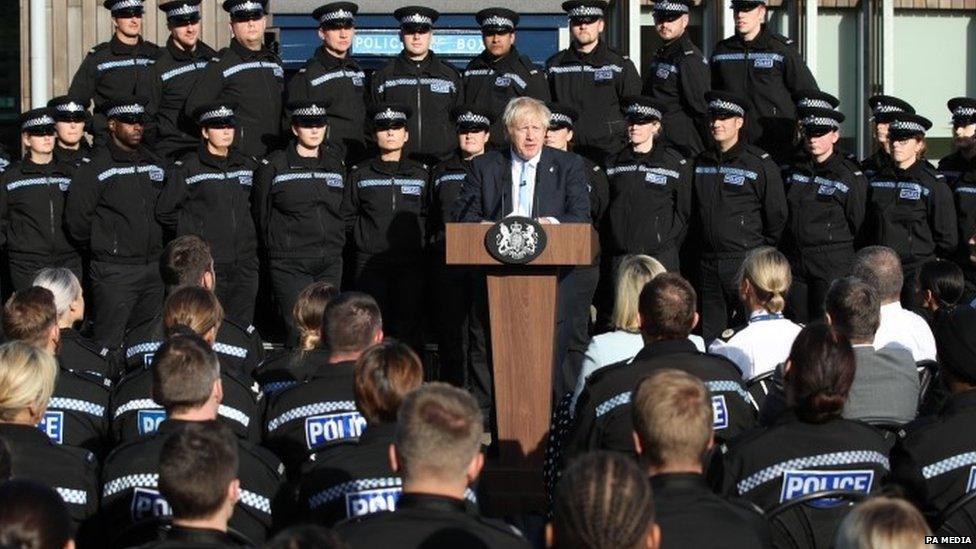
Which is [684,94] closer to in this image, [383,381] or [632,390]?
[632,390]

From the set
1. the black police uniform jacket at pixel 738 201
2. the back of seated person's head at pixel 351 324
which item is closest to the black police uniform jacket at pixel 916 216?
the black police uniform jacket at pixel 738 201

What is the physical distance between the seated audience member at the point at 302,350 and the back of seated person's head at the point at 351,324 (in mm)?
665

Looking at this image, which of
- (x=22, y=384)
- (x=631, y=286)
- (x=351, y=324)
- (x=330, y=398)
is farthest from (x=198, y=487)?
(x=631, y=286)

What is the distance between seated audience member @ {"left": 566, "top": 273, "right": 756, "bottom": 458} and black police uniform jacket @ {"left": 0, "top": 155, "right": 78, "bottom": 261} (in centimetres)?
588

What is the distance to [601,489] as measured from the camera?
352 cm

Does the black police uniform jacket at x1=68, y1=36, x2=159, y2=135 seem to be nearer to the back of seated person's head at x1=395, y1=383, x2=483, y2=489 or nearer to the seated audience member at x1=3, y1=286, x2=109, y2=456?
the seated audience member at x1=3, y1=286, x2=109, y2=456

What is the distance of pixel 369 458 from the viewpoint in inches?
196

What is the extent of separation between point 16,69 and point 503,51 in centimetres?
556

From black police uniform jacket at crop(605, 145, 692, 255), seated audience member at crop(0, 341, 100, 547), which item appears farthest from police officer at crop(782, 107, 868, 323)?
seated audience member at crop(0, 341, 100, 547)

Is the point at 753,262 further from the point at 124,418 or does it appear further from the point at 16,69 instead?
the point at 16,69

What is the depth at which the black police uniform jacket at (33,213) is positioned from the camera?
420 inches

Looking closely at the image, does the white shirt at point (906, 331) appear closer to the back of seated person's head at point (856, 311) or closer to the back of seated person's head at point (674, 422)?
the back of seated person's head at point (856, 311)

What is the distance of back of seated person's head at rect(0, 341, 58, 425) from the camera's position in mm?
5289

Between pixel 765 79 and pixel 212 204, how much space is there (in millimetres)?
4123
